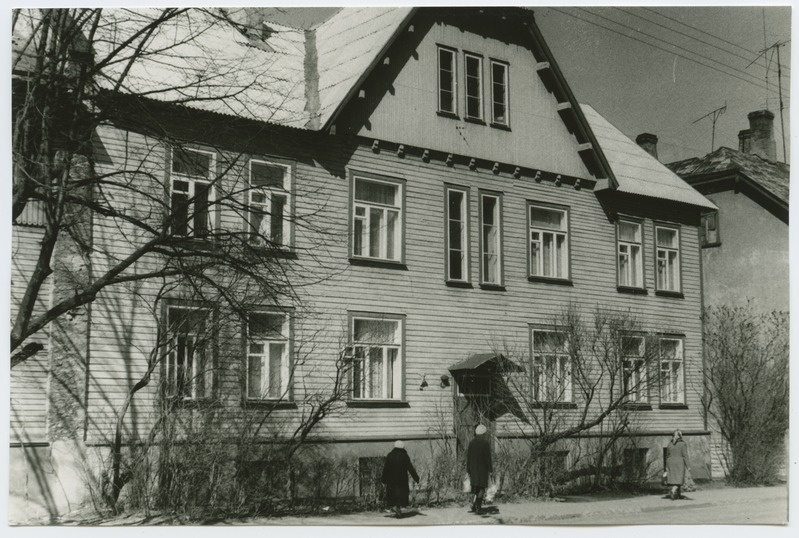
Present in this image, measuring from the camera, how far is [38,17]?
41.8ft

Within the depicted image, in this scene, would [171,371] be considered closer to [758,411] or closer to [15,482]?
[15,482]

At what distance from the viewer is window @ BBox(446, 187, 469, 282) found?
71.7 feet

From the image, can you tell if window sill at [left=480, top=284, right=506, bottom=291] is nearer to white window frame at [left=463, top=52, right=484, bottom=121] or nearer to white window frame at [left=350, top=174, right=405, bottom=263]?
white window frame at [left=350, top=174, right=405, bottom=263]

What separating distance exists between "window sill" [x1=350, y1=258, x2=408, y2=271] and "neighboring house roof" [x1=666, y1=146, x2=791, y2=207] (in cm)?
1080

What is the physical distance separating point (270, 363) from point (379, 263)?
3.34 meters

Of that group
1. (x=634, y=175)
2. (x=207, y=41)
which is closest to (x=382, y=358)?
(x=207, y=41)

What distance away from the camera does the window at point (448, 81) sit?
21.9 meters

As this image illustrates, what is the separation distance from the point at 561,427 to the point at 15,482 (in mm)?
11878

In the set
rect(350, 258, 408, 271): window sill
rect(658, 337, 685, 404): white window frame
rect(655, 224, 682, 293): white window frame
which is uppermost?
rect(655, 224, 682, 293): white window frame

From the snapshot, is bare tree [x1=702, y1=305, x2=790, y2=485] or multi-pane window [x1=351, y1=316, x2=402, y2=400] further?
bare tree [x1=702, y1=305, x2=790, y2=485]

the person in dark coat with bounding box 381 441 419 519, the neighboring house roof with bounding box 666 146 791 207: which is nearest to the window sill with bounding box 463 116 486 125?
the neighboring house roof with bounding box 666 146 791 207

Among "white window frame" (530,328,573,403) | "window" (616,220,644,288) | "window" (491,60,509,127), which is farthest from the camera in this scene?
"window" (616,220,644,288)

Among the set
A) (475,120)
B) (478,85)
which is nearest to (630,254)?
(475,120)

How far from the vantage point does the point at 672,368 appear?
2542 cm
